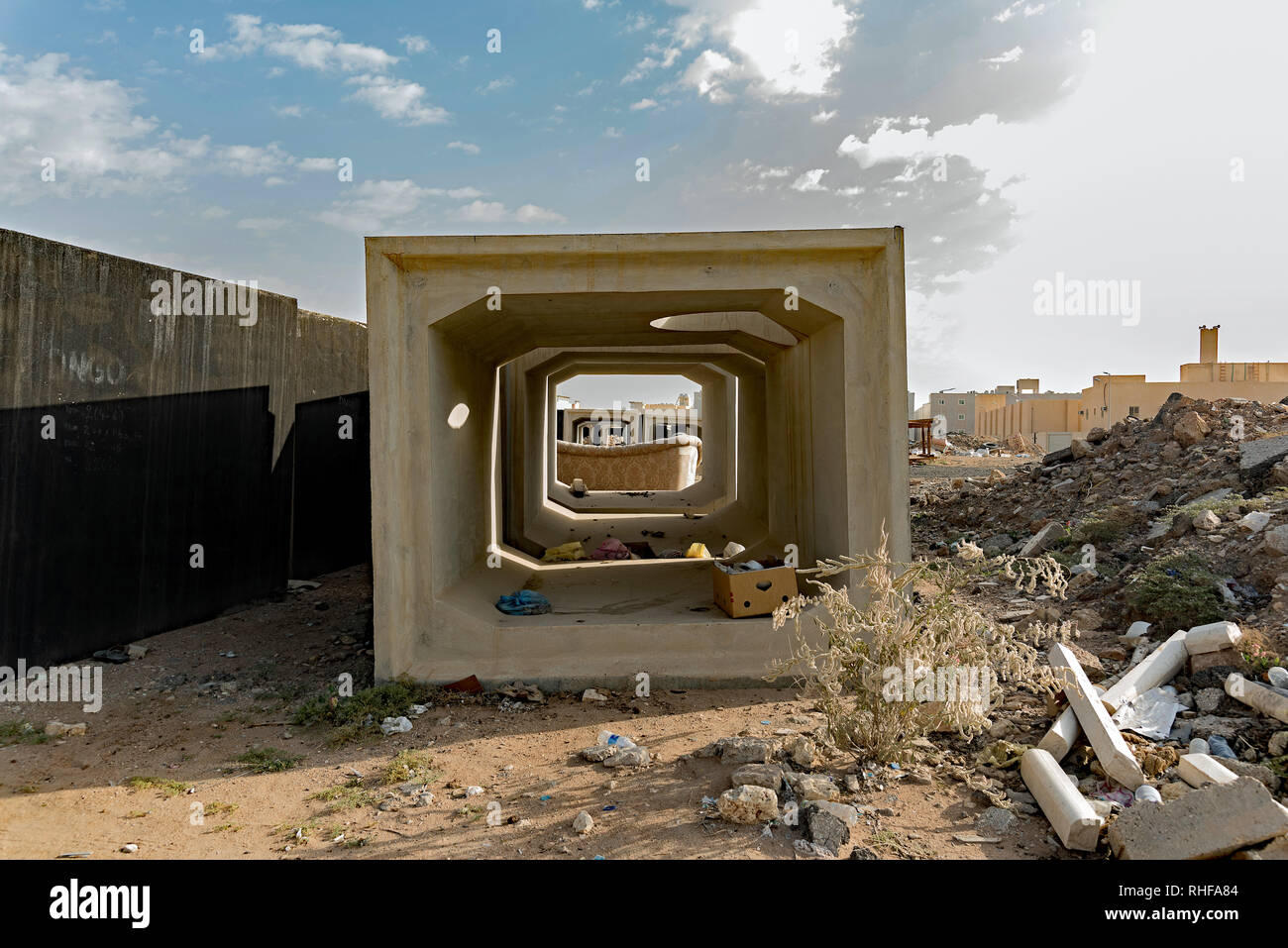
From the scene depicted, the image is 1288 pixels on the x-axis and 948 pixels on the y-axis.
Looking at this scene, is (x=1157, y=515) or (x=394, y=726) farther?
(x=1157, y=515)

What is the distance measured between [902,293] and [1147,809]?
3.45 m

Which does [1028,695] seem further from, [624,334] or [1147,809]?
[624,334]

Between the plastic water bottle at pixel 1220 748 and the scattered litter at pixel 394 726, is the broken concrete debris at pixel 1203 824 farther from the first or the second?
the scattered litter at pixel 394 726

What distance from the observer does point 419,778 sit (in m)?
4.20

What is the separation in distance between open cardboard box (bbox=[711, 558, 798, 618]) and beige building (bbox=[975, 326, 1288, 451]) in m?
23.4

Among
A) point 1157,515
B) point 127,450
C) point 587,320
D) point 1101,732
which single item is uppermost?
point 587,320

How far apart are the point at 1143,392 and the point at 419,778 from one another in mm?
31632

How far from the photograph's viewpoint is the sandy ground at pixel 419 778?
3.50m

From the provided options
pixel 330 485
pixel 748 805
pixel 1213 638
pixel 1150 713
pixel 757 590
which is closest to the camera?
pixel 748 805

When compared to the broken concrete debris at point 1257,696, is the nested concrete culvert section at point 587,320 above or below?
above

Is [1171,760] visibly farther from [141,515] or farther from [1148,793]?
[141,515]

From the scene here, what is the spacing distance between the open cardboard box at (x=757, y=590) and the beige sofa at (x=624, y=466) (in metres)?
13.5

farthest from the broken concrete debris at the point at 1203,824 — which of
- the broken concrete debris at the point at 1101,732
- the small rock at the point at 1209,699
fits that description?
the small rock at the point at 1209,699

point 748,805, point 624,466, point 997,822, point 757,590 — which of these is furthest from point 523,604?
point 624,466
